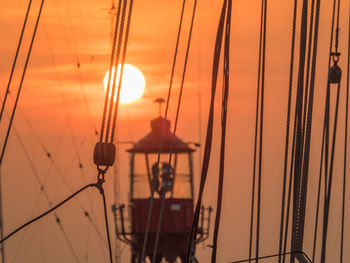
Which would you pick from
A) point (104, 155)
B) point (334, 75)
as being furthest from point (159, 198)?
point (104, 155)

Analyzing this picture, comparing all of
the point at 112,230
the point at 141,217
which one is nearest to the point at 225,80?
the point at 141,217

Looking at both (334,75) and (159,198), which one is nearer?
(334,75)

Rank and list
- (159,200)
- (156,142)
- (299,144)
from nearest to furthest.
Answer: (299,144) → (156,142) → (159,200)

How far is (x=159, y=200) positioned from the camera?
3544 cm

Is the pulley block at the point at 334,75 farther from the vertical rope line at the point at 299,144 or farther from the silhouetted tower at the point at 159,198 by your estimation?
the silhouetted tower at the point at 159,198

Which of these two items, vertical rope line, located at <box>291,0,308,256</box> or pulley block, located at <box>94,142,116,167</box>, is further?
vertical rope line, located at <box>291,0,308,256</box>

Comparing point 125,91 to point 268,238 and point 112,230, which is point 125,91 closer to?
point 268,238

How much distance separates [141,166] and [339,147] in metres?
14.9

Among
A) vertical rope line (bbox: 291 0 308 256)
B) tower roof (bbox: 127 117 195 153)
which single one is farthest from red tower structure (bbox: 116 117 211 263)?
vertical rope line (bbox: 291 0 308 256)

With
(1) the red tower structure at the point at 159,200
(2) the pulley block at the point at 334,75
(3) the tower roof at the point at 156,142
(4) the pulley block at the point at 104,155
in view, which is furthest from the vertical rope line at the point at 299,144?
(3) the tower roof at the point at 156,142

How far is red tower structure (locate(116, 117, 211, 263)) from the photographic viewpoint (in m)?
35.0

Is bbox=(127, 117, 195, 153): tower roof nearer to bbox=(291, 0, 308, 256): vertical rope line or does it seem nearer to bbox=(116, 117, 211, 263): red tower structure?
bbox=(116, 117, 211, 263): red tower structure

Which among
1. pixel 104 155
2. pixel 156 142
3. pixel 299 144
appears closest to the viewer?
pixel 104 155

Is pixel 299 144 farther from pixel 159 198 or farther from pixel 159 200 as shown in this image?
pixel 159 200
